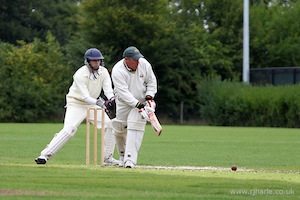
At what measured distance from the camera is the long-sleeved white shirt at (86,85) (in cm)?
1697

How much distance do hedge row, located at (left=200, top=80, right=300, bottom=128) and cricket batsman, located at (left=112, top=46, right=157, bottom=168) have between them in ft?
98.8

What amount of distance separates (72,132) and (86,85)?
90 centimetres

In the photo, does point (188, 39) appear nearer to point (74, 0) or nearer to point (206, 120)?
point (206, 120)

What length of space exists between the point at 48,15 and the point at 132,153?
220 ft

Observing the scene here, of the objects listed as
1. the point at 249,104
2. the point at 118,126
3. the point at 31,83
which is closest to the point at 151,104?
the point at 118,126

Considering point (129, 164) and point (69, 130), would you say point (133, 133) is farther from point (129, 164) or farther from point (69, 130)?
point (69, 130)

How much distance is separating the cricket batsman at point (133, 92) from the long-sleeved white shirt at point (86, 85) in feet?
1.69

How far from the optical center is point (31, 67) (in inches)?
2064

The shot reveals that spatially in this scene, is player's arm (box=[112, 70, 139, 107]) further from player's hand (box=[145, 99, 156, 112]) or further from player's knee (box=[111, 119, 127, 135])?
player's knee (box=[111, 119, 127, 135])

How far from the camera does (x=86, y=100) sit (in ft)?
55.0

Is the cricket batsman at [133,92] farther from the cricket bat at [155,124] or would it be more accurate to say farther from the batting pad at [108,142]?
the batting pad at [108,142]

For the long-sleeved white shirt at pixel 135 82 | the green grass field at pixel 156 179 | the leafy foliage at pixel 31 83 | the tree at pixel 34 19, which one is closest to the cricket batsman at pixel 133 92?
the long-sleeved white shirt at pixel 135 82

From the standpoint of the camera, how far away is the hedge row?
154ft

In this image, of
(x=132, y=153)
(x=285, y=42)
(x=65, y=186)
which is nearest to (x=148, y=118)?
(x=132, y=153)
